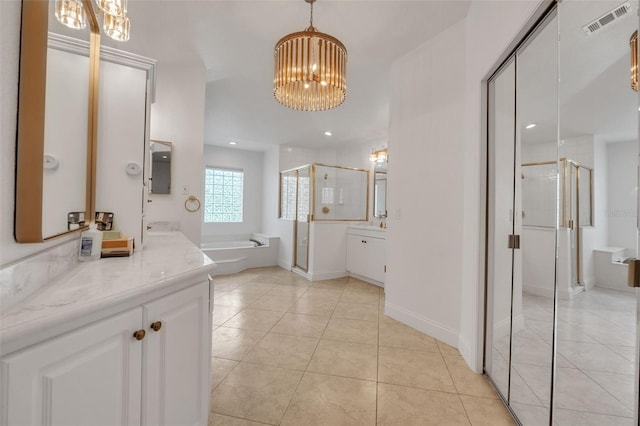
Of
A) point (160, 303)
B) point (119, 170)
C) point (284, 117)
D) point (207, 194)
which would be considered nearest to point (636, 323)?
point (160, 303)

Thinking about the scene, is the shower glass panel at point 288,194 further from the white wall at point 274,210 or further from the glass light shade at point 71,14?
the glass light shade at point 71,14

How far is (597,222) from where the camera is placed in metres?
0.99

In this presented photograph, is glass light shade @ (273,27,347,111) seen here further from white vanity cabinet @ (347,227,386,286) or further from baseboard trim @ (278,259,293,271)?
baseboard trim @ (278,259,293,271)

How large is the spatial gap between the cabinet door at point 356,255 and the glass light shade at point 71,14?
364 cm

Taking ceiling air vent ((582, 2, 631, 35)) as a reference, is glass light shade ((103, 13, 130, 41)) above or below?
above

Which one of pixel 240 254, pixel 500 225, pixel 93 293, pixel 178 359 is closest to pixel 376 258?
pixel 500 225

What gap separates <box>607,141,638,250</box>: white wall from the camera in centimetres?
81

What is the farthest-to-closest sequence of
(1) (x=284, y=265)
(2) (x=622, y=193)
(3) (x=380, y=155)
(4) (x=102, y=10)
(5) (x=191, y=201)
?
(1) (x=284, y=265), (3) (x=380, y=155), (5) (x=191, y=201), (4) (x=102, y=10), (2) (x=622, y=193)

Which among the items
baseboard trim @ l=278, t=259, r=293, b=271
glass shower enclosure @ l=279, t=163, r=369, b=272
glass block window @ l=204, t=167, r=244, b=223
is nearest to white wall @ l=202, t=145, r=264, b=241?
glass block window @ l=204, t=167, r=244, b=223

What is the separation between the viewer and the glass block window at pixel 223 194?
586 centimetres

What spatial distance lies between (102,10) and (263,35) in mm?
1326

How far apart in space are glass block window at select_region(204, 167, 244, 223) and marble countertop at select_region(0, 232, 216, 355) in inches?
192

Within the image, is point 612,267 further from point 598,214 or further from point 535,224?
point 535,224

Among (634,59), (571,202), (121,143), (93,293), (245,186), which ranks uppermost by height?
(245,186)
